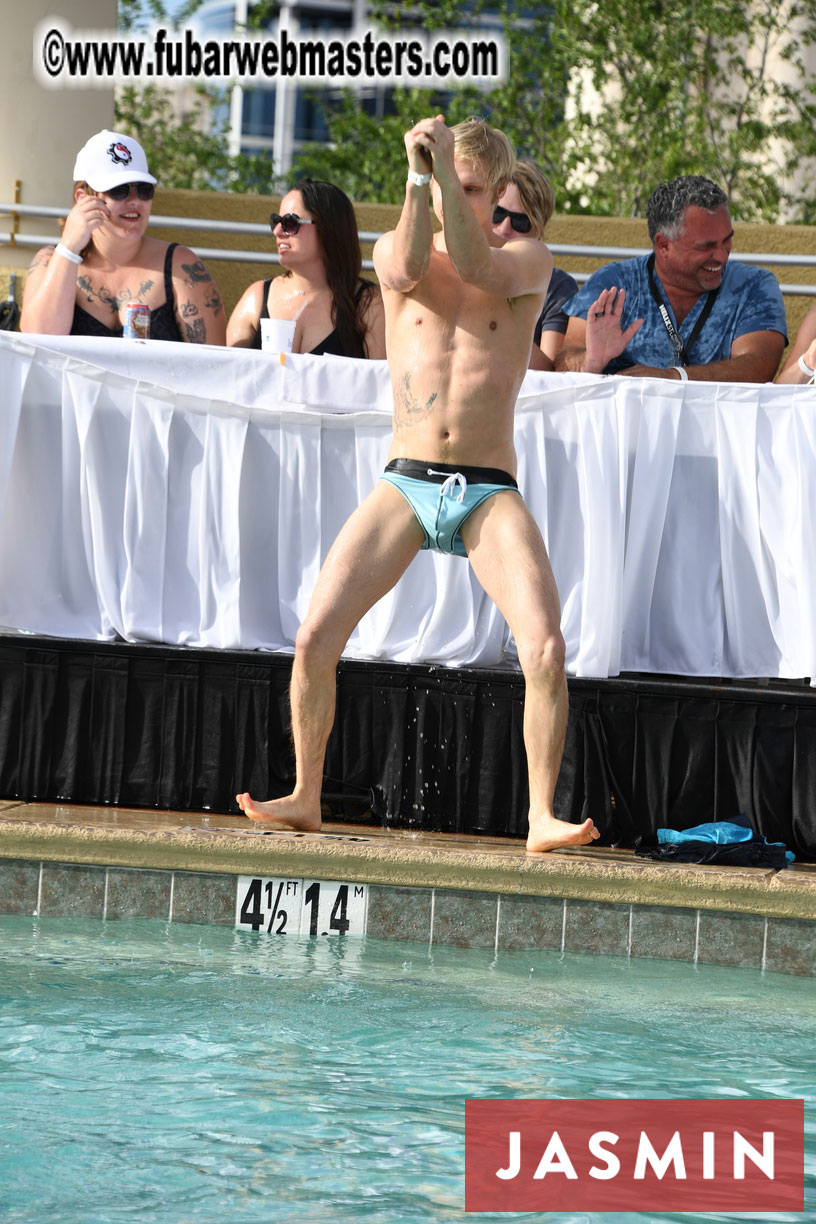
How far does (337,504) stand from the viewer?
503 centimetres

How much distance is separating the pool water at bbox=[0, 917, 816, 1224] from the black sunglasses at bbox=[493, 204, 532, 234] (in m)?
2.95

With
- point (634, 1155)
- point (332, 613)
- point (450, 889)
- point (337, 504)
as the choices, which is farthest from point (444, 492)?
point (634, 1155)

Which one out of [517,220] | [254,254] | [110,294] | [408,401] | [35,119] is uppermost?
[35,119]

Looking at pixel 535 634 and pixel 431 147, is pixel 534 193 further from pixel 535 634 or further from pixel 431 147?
pixel 535 634

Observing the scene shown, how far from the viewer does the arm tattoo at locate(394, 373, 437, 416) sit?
14.3 ft

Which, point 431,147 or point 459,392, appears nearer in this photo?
point 431,147

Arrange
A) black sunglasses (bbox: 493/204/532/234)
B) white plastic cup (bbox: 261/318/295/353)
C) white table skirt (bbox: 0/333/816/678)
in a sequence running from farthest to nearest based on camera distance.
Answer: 1. black sunglasses (bbox: 493/204/532/234)
2. white plastic cup (bbox: 261/318/295/353)
3. white table skirt (bbox: 0/333/816/678)

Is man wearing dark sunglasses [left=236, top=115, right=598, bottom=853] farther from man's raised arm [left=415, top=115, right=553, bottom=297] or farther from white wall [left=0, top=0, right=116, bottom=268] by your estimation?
white wall [left=0, top=0, right=116, bottom=268]

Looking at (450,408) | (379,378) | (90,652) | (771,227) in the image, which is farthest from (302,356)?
(771,227)

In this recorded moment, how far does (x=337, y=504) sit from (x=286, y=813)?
45.6 inches

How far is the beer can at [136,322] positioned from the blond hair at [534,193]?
146 centimetres

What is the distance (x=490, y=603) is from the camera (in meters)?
4.91

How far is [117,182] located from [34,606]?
1.77 m

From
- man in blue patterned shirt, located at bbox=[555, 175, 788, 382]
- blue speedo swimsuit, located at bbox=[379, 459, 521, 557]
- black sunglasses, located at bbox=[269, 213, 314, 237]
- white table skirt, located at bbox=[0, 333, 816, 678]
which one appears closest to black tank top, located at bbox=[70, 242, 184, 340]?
black sunglasses, located at bbox=[269, 213, 314, 237]
